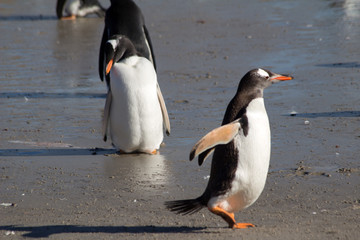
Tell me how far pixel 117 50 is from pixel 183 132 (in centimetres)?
110

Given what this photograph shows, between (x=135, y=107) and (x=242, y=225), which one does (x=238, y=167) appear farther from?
(x=135, y=107)

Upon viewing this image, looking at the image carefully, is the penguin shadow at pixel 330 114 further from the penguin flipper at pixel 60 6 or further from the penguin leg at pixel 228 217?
the penguin flipper at pixel 60 6

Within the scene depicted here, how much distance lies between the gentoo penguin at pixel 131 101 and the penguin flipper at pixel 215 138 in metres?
1.88

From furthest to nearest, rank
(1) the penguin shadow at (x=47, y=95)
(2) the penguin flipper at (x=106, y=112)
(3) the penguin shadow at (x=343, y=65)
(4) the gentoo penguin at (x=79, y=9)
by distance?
(4) the gentoo penguin at (x=79, y=9), (3) the penguin shadow at (x=343, y=65), (1) the penguin shadow at (x=47, y=95), (2) the penguin flipper at (x=106, y=112)

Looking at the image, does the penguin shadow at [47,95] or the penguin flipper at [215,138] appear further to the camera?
the penguin shadow at [47,95]

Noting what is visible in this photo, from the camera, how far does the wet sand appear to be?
4191 millimetres

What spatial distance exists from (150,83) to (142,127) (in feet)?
1.18

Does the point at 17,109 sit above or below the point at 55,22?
above

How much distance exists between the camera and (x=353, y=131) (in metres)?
6.06

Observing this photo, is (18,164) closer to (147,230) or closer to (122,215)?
(122,215)

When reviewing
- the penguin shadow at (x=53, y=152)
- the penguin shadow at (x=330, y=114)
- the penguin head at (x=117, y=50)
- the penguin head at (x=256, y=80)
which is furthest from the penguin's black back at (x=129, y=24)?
the penguin head at (x=256, y=80)

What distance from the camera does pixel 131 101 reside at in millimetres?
5715

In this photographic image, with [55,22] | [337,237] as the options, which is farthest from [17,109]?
[55,22]

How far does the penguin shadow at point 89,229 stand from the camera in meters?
4.00
